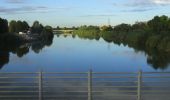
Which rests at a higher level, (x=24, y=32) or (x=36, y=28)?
(x=36, y=28)

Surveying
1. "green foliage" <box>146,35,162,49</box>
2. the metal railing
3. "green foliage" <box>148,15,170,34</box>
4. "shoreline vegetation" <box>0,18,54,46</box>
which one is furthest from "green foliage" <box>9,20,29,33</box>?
the metal railing

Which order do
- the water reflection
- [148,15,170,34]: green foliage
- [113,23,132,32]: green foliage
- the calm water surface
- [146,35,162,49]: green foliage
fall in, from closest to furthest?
the calm water surface → the water reflection → [146,35,162,49]: green foliage → [148,15,170,34]: green foliage → [113,23,132,32]: green foliage

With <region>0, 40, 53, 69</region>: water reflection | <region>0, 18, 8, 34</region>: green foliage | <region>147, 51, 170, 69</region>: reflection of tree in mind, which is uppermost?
<region>0, 18, 8, 34</region>: green foliage

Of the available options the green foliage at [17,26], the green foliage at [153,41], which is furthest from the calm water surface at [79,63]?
the green foliage at [17,26]

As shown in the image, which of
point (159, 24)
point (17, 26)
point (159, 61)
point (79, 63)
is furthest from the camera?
point (17, 26)

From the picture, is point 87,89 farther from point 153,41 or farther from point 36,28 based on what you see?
point 36,28

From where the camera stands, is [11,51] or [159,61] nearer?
[159,61]

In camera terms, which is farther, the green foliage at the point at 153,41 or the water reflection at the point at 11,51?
the green foliage at the point at 153,41

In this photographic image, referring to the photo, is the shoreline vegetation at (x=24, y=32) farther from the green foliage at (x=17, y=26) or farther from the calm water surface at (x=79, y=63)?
the calm water surface at (x=79, y=63)

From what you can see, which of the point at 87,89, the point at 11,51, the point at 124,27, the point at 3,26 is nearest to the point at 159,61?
the point at 11,51

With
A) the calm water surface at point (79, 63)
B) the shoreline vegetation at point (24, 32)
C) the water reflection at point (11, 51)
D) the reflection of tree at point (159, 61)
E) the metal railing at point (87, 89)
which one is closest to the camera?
the metal railing at point (87, 89)

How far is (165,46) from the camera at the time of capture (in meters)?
77.2

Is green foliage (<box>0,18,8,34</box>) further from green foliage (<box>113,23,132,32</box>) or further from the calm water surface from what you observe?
green foliage (<box>113,23,132,32</box>)

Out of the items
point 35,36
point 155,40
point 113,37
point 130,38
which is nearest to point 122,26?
point 113,37
